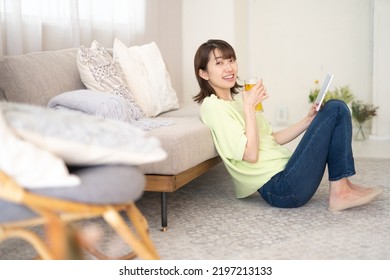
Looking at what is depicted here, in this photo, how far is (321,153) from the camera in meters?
2.26

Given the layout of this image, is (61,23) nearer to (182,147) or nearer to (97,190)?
(182,147)

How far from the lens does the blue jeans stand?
224cm

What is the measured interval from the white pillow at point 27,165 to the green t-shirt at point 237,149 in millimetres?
1136

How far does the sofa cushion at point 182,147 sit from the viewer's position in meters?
2.12

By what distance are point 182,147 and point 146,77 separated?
1.08 m

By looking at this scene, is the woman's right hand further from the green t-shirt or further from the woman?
the green t-shirt

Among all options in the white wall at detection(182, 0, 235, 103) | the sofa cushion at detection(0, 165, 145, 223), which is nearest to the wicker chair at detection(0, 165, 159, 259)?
the sofa cushion at detection(0, 165, 145, 223)

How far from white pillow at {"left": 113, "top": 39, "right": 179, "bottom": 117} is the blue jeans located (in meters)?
1.02

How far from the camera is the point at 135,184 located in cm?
138

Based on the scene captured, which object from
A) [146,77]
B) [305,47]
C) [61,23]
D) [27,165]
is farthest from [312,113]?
[305,47]

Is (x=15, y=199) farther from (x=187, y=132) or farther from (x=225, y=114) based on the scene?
(x=225, y=114)
